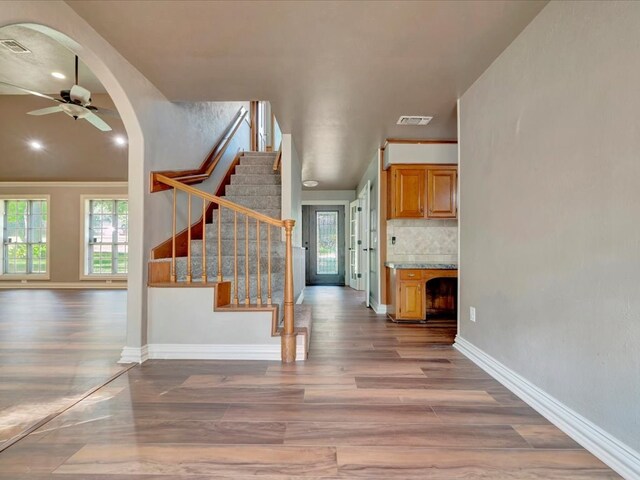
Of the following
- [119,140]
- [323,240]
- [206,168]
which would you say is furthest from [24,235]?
[323,240]

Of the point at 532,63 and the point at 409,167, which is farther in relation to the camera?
the point at 409,167

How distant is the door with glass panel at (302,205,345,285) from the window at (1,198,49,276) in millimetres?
6019

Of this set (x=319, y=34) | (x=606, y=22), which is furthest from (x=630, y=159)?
(x=319, y=34)

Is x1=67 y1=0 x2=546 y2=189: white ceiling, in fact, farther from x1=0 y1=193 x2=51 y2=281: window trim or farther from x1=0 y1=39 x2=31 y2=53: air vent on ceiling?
x1=0 y1=193 x2=51 y2=281: window trim

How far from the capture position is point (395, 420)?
69.5 inches

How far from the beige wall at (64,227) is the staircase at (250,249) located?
4.35 m

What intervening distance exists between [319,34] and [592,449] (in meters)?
2.68

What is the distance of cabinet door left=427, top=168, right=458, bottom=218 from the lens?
429 centimetres

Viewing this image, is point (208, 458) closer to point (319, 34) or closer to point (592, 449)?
point (592, 449)

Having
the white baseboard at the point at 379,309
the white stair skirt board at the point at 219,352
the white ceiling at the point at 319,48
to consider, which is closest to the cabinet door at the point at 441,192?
the white ceiling at the point at 319,48

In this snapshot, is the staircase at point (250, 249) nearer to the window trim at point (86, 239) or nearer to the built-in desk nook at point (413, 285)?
the built-in desk nook at point (413, 285)

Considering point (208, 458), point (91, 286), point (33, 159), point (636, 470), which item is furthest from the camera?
point (91, 286)

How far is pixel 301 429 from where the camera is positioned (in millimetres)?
1680

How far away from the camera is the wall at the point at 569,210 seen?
4.50 ft
